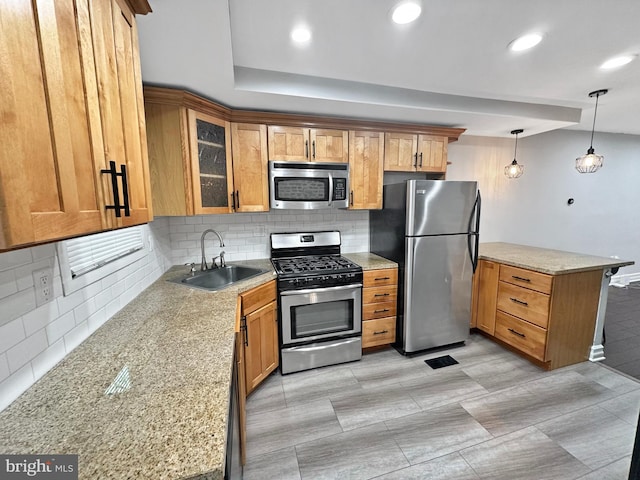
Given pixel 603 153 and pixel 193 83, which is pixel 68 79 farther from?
pixel 603 153

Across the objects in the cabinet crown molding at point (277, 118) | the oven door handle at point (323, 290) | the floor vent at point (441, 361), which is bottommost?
the floor vent at point (441, 361)

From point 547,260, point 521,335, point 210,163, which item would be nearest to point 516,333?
point 521,335

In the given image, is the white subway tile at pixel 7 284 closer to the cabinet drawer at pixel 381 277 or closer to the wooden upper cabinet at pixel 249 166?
the wooden upper cabinet at pixel 249 166

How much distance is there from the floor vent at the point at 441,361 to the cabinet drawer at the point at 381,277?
32.0 inches

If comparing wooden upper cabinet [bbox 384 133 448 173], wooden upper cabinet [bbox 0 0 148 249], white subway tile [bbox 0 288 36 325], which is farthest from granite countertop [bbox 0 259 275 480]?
wooden upper cabinet [bbox 384 133 448 173]

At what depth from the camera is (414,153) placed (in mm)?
2750

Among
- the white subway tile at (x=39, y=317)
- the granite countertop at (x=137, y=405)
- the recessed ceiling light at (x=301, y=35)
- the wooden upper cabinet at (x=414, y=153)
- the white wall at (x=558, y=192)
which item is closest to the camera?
the granite countertop at (x=137, y=405)

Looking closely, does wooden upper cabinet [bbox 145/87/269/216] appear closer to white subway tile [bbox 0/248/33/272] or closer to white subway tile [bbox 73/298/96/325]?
white subway tile [bbox 73/298/96/325]

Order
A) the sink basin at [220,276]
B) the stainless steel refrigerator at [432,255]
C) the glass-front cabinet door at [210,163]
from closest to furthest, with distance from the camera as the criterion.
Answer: the glass-front cabinet door at [210,163], the sink basin at [220,276], the stainless steel refrigerator at [432,255]

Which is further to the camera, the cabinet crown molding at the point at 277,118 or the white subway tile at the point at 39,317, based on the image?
the cabinet crown molding at the point at 277,118

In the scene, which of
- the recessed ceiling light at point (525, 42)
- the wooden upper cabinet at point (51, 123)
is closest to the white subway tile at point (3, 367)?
the wooden upper cabinet at point (51, 123)

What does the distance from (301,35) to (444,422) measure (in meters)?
2.63

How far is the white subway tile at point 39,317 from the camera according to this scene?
898mm

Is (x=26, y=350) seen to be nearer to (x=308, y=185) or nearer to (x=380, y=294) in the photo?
(x=308, y=185)
